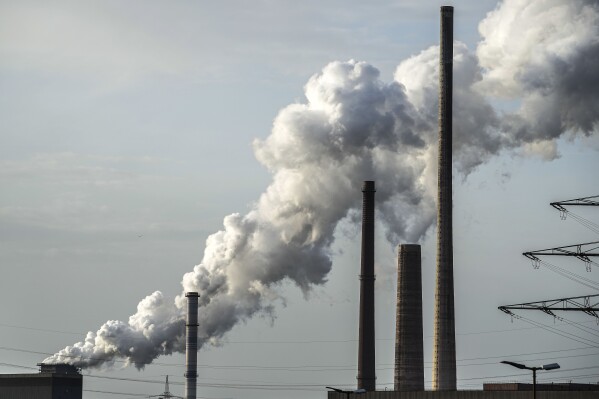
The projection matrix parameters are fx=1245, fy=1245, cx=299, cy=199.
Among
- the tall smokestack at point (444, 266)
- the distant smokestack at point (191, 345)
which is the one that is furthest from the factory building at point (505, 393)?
the distant smokestack at point (191, 345)

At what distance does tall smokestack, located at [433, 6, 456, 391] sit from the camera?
305ft

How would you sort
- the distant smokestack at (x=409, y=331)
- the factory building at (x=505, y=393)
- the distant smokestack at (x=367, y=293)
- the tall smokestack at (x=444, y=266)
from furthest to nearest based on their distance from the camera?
1. the distant smokestack at (x=367, y=293)
2. the distant smokestack at (x=409, y=331)
3. the tall smokestack at (x=444, y=266)
4. the factory building at (x=505, y=393)

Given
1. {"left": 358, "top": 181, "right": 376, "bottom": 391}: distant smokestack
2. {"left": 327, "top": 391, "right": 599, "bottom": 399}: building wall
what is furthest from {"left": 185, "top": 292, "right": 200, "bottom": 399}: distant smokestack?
{"left": 327, "top": 391, "right": 599, "bottom": 399}: building wall

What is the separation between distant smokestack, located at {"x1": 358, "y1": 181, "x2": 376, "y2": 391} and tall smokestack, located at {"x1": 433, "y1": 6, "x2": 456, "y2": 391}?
19.1ft

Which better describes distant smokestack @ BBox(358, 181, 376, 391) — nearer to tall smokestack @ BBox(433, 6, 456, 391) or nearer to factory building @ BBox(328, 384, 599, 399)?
tall smokestack @ BBox(433, 6, 456, 391)

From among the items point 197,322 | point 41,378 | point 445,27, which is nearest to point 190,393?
point 197,322

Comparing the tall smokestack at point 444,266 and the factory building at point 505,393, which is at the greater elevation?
the tall smokestack at point 444,266

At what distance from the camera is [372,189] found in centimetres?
9869

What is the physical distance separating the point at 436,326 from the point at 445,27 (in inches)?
917

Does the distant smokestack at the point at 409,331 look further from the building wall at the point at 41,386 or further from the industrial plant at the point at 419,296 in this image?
the building wall at the point at 41,386

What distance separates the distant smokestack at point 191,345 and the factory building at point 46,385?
33.8 feet

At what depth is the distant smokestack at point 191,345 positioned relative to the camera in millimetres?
103938

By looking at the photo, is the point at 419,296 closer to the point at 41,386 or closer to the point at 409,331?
the point at 409,331

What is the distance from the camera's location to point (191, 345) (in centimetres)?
10481
